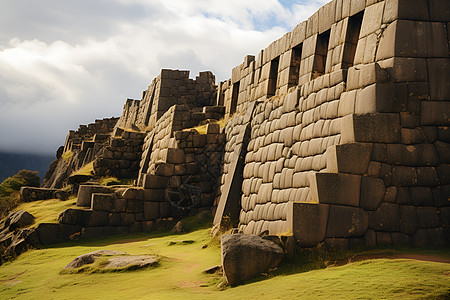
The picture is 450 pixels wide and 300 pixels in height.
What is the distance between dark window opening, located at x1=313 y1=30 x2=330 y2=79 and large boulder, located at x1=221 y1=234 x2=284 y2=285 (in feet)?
23.6

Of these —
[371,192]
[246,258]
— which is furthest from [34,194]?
[371,192]

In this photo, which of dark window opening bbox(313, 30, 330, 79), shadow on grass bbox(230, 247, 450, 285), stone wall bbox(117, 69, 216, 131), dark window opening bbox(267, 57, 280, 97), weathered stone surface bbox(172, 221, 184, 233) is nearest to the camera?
shadow on grass bbox(230, 247, 450, 285)

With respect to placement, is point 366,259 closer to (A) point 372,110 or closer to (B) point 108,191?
(A) point 372,110

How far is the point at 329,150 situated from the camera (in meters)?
9.18

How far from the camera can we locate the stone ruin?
877 cm

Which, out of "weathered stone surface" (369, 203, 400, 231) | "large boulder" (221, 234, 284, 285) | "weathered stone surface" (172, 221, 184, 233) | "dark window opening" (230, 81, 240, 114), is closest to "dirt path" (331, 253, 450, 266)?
"weathered stone surface" (369, 203, 400, 231)

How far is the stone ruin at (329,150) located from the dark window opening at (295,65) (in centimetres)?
4

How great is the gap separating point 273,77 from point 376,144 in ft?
28.5

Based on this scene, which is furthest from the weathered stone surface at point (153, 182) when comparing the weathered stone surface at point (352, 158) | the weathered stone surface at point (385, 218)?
the weathered stone surface at point (385, 218)

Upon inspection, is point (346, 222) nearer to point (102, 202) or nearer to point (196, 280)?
point (196, 280)

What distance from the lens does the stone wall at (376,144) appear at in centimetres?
869

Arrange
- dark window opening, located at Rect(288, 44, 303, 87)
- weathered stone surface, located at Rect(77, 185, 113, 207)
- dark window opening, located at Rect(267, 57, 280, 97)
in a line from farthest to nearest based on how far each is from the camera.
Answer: dark window opening, located at Rect(267, 57, 280, 97) → weathered stone surface, located at Rect(77, 185, 113, 207) → dark window opening, located at Rect(288, 44, 303, 87)

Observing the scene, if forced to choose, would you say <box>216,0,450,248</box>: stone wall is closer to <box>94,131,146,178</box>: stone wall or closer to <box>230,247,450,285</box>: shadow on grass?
<box>230,247,450,285</box>: shadow on grass

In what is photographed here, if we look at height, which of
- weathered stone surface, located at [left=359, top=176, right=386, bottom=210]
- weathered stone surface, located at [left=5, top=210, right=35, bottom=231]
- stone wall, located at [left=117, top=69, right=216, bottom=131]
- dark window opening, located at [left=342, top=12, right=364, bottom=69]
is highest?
stone wall, located at [left=117, top=69, right=216, bottom=131]
